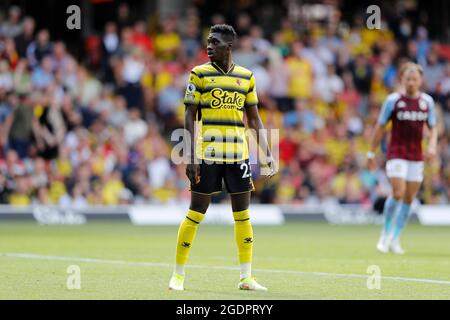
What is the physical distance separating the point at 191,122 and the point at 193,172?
1.53 feet

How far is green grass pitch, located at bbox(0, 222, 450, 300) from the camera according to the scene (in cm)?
988

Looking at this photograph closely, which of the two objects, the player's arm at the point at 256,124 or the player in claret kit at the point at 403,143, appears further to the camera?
the player in claret kit at the point at 403,143

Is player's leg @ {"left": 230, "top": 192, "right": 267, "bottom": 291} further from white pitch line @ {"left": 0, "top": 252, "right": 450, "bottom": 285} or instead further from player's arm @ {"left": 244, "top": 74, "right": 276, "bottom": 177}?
white pitch line @ {"left": 0, "top": 252, "right": 450, "bottom": 285}

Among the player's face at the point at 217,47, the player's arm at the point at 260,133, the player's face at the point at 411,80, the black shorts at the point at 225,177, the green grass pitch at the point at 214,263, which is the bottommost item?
the green grass pitch at the point at 214,263

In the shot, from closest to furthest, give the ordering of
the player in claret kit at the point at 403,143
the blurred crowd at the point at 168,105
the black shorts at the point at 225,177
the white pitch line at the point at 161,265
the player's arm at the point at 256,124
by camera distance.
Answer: the black shorts at the point at 225,177 < the player's arm at the point at 256,124 < the white pitch line at the point at 161,265 < the player in claret kit at the point at 403,143 < the blurred crowd at the point at 168,105

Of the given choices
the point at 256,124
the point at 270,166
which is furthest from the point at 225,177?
the point at 256,124

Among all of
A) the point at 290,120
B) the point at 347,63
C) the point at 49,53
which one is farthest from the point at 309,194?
the point at 49,53

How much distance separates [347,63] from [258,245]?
35.5 ft

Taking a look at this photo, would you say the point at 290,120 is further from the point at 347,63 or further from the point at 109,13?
the point at 109,13

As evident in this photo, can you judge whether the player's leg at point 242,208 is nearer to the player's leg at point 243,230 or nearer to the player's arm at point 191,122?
the player's leg at point 243,230

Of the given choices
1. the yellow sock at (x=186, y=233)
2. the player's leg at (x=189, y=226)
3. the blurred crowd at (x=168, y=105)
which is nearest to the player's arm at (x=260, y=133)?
the player's leg at (x=189, y=226)

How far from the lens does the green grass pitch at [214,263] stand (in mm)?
9883

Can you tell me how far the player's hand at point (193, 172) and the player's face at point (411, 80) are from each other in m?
5.92

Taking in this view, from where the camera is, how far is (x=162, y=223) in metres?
21.9
